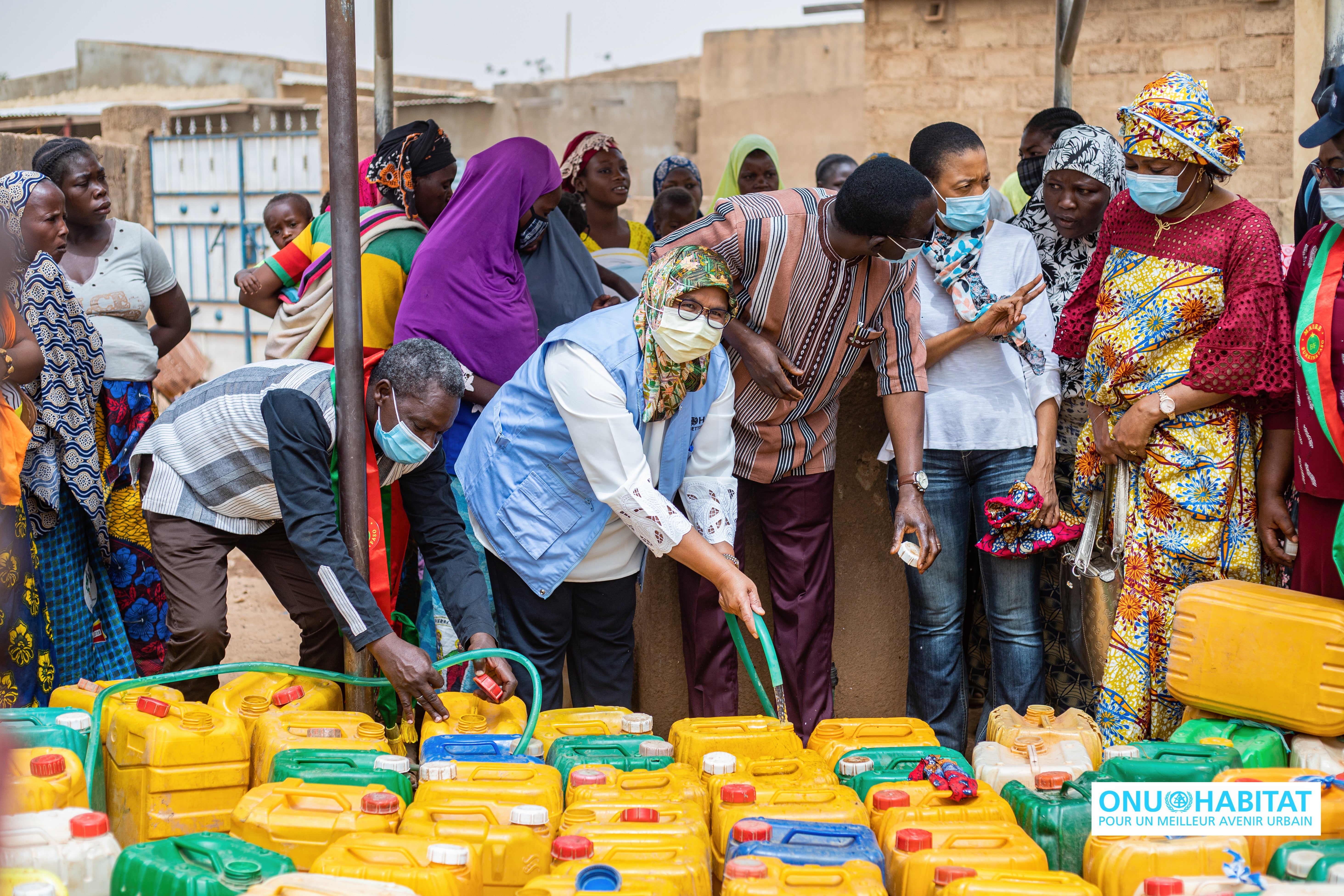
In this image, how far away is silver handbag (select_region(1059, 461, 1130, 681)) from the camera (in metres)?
3.53

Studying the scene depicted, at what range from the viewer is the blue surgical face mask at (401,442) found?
311 cm

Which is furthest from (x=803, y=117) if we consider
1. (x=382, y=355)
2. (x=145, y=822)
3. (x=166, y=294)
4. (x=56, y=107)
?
(x=145, y=822)

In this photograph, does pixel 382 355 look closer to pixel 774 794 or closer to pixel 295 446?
pixel 295 446

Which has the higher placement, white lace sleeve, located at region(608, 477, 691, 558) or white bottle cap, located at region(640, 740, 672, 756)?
white lace sleeve, located at region(608, 477, 691, 558)

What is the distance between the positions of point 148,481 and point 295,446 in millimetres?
816

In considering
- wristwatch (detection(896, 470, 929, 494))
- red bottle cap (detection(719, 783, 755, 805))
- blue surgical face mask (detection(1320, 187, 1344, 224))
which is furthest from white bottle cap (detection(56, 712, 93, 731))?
blue surgical face mask (detection(1320, 187, 1344, 224))

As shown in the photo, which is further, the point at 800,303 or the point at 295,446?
the point at 800,303

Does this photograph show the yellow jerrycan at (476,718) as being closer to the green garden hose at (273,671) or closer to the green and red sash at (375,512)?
the green garden hose at (273,671)

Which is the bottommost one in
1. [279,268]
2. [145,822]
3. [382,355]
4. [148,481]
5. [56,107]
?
[145,822]

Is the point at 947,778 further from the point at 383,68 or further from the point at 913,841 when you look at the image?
the point at 383,68

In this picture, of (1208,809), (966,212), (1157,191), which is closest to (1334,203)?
(1157,191)

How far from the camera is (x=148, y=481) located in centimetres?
356

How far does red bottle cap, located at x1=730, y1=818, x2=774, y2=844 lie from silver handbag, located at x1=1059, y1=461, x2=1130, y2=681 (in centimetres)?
163

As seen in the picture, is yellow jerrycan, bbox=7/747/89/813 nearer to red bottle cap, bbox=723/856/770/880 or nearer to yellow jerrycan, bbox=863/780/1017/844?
red bottle cap, bbox=723/856/770/880
